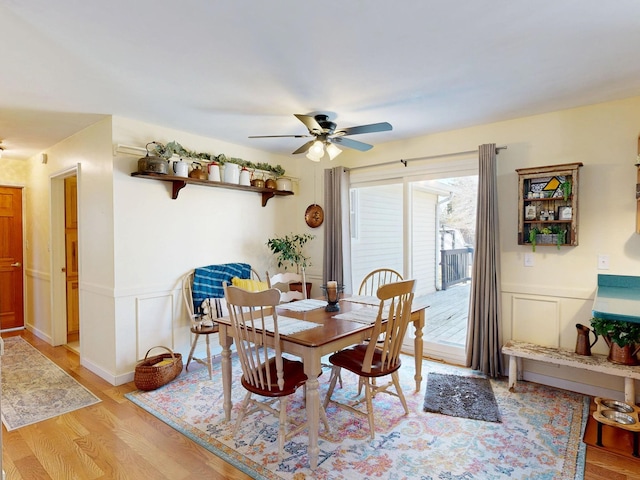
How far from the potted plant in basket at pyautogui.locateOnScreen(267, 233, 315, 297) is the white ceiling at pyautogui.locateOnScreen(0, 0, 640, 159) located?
1.73 m

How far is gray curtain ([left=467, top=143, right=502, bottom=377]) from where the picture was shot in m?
3.46

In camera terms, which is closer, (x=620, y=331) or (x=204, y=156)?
(x=620, y=331)

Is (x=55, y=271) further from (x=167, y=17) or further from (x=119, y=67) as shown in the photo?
(x=167, y=17)

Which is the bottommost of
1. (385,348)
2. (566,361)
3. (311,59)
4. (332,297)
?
(566,361)

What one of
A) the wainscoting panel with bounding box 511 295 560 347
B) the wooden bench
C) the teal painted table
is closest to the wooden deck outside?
the wainscoting panel with bounding box 511 295 560 347

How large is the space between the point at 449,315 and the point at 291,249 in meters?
2.15

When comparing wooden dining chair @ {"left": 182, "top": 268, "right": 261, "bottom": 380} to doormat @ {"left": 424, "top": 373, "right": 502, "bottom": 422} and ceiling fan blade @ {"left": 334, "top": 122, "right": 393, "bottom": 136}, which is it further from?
ceiling fan blade @ {"left": 334, "top": 122, "right": 393, "bottom": 136}

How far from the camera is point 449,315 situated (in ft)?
13.8

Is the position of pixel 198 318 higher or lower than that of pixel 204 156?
lower

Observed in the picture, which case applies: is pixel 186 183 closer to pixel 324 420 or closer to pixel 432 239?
pixel 324 420

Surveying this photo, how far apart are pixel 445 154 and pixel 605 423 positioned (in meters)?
2.67

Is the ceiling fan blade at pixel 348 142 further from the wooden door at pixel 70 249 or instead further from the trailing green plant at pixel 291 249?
the wooden door at pixel 70 249

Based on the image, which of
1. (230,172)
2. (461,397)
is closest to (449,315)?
(461,397)

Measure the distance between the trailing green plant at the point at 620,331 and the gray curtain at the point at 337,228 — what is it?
2.52m
